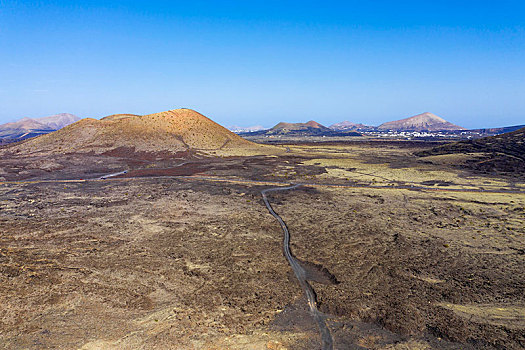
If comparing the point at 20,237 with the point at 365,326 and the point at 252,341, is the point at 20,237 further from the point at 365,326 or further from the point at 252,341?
the point at 365,326

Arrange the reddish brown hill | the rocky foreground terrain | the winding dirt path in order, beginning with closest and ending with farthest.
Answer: the winding dirt path < the rocky foreground terrain < the reddish brown hill

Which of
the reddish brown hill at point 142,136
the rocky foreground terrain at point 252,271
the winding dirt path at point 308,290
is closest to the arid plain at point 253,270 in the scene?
the rocky foreground terrain at point 252,271

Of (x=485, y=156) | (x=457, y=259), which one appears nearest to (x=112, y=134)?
(x=457, y=259)

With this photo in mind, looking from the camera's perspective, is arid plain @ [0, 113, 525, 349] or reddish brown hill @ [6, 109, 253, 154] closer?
arid plain @ [0, 113, 525, 349]

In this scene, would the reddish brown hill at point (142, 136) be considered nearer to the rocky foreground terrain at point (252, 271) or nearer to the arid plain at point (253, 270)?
the arid plain at point (253, 270)

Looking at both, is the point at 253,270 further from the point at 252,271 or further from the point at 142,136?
the point at 142,136

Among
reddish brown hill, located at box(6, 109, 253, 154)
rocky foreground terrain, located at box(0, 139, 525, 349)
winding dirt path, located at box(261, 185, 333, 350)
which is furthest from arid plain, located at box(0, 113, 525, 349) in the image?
reddish brown hill, located at box(6, 109, 253, 154)

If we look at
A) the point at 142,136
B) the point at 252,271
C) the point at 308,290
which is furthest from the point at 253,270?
the point at 142,136

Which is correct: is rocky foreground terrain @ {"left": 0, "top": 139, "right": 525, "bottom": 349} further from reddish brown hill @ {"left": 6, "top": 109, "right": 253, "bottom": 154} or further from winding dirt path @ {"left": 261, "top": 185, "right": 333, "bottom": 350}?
reddish brown hill @ {"left": 6, "top": 109, "right": 253, "bottom": 154}
